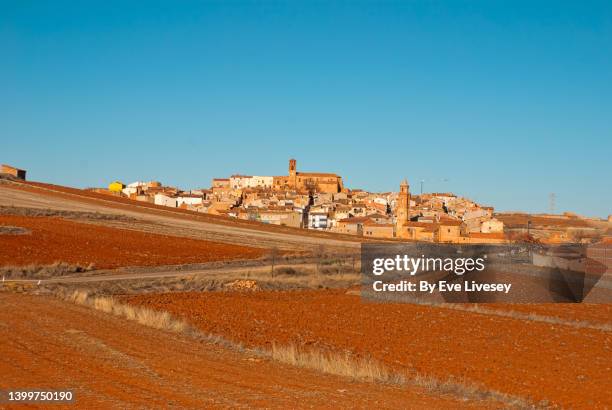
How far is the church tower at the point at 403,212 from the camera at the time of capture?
104m

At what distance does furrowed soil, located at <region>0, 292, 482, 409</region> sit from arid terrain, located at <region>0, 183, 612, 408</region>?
33 mm

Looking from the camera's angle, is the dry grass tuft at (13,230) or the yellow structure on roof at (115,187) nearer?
the dry grass tuft at (13,230)

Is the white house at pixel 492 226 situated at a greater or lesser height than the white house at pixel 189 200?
lesser

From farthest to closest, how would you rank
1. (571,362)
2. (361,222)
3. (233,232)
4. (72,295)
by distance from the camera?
(361,222), (233,232), (72,295), (571,362)

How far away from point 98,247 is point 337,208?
83.3 metres

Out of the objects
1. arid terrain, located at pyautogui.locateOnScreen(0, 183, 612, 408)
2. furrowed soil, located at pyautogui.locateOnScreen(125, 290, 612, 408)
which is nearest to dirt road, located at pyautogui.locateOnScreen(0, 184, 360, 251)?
arid terrain, located at pyautogui.locateOnScreen(0, 183, 612, 408)

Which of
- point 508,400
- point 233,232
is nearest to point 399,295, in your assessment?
point 508,400

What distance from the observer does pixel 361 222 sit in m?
109

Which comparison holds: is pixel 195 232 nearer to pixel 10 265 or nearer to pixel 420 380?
pixel 10 265

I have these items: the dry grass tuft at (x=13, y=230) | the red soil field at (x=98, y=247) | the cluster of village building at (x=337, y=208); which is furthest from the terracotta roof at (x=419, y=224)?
the dry grass tuft at (x=13, y=230)

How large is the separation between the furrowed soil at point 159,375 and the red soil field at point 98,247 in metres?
24.1

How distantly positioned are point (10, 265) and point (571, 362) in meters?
28.3

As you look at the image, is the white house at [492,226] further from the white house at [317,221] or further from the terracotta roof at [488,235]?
the white house at [317,221]

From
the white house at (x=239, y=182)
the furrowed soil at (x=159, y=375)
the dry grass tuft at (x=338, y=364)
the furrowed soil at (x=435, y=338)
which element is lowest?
the furrowed soil at (x=435, y=338)
